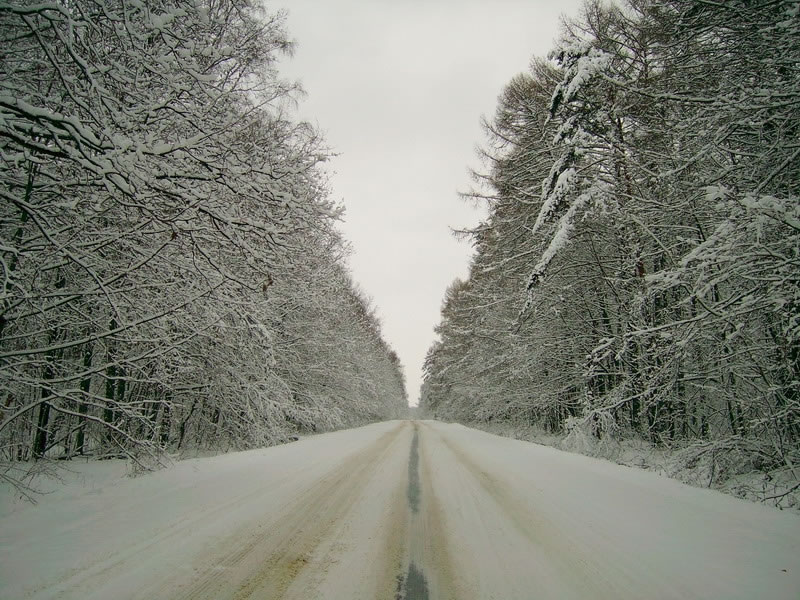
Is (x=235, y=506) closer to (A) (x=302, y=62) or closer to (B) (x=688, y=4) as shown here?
(A) (x=302, y=62)

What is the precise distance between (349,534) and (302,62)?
27.6ft

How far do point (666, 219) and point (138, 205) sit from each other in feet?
29.8

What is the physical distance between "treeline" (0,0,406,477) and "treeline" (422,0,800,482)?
5467 mm

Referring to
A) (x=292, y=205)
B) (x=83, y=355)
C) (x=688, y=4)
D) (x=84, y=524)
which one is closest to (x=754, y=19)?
(x=688, y=4)

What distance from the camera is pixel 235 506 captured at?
15.1 feet

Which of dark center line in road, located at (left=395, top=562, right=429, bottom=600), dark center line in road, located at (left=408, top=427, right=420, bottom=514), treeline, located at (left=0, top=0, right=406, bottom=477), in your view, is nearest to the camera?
dark center line in road, located at (left=395, top=562, right=429, bottom=600)

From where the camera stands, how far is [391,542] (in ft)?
11.6

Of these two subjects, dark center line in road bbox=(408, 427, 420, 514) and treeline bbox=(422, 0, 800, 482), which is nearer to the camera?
dark center line in road bbox=(408, 427, 420, 514)

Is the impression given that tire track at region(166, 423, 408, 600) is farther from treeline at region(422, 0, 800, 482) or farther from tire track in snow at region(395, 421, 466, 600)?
treeline at region(422, 0, 800, 482)

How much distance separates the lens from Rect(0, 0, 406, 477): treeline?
3.44 meters

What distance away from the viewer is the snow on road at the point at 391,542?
8.83ft

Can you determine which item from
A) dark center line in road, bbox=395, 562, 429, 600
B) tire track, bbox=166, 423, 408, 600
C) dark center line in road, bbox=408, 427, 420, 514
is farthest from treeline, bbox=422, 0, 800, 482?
tire track, bbox=166, 423, 408, 600

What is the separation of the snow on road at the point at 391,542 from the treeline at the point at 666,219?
2.33m

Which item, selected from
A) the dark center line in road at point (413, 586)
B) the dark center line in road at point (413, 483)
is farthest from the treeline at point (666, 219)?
the dark center line in road at point (413, 586)
